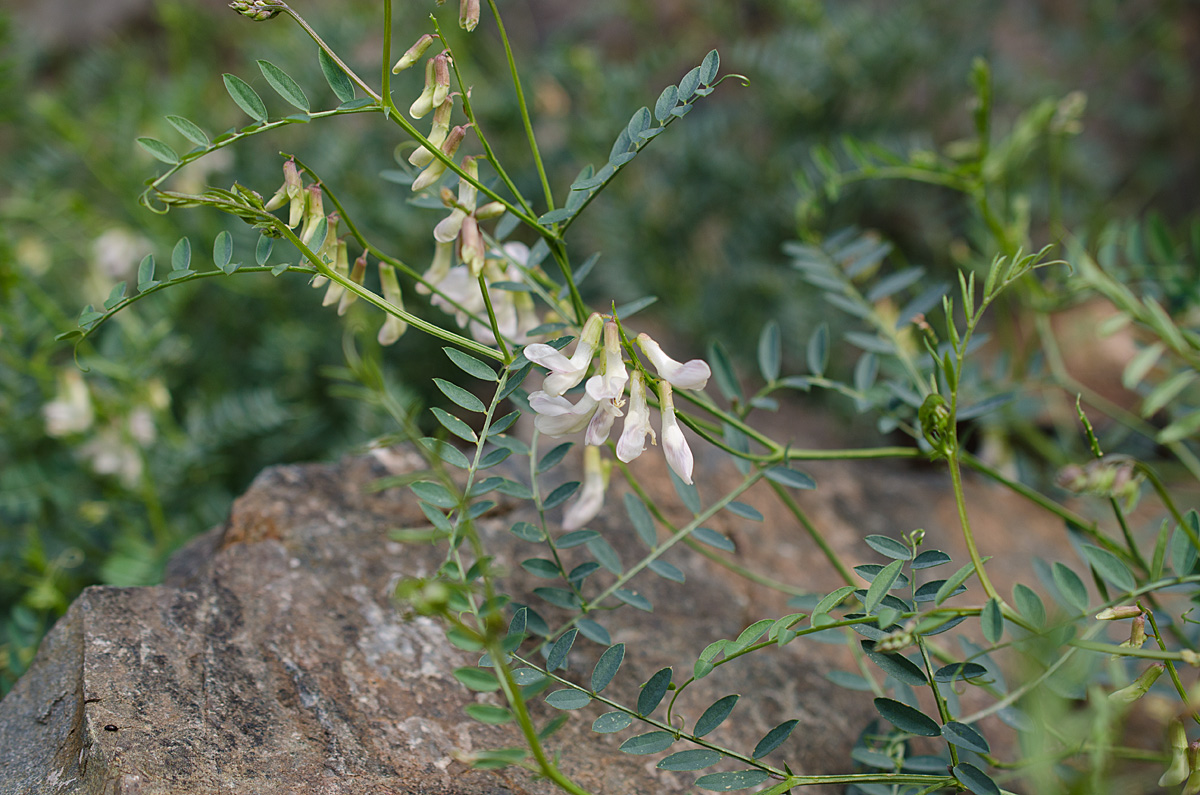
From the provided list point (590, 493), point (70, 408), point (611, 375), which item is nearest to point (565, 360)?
point (611, 375)

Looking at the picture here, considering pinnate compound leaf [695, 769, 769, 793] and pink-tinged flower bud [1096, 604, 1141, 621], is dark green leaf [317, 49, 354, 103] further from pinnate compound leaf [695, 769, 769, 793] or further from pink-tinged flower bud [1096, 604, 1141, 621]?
pink-tinged flower bud [1096, 604, 1141, 621]

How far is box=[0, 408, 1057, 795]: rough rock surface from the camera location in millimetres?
834

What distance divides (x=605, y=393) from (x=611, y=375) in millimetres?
23

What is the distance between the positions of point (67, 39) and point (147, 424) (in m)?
3.63

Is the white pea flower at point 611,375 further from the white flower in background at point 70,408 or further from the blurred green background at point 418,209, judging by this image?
the white flower in background at point 70,408

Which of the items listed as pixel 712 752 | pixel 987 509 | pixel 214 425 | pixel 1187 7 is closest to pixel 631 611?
pixel 712 752

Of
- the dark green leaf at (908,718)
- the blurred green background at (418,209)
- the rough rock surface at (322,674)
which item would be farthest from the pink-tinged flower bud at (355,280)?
the blurred green background at (418,209)

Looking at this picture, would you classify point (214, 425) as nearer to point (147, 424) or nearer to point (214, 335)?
point (147, 424)

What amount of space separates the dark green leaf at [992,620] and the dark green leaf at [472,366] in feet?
1.71

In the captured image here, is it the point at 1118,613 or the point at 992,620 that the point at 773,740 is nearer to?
the point at 992,620

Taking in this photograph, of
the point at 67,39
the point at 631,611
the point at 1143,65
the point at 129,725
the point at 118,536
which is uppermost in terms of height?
the point at 67,39

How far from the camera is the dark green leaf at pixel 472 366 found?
2.77 feet

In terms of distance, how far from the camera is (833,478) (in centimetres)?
160

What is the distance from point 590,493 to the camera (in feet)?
3.09
